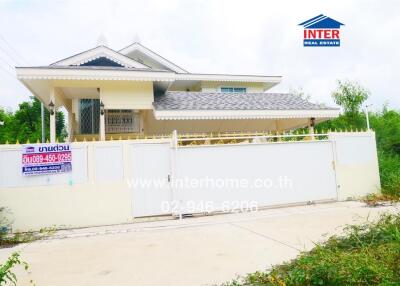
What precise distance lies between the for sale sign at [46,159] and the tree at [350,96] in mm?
20651

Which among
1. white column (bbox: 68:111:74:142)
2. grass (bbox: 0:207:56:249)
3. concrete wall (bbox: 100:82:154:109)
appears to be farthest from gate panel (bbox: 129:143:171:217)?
white column (bbox: 68:111:74:142)

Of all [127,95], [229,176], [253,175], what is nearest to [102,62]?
[127,95]

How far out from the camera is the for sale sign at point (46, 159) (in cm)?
662

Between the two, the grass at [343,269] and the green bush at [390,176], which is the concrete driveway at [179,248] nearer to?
the grass at [343,269]

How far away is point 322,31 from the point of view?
10.6m

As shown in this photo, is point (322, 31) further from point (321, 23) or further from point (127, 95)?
point (127, 95)

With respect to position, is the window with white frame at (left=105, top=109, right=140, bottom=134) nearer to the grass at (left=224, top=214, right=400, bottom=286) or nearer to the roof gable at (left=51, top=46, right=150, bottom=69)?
the roof gable at (left=51, top=46, right=150, bottom=69)

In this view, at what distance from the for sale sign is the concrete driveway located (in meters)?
1.45

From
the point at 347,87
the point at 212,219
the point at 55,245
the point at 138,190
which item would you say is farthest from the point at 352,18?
the point at 347,87

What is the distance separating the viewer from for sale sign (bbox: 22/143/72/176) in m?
6.62

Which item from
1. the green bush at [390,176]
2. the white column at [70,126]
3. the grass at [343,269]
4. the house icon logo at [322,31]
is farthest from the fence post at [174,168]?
the house icon logo at [322,31]

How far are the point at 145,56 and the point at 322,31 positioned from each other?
8.58 meters

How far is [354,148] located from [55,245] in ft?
26.5

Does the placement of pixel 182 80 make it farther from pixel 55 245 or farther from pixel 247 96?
pixel 55 245
